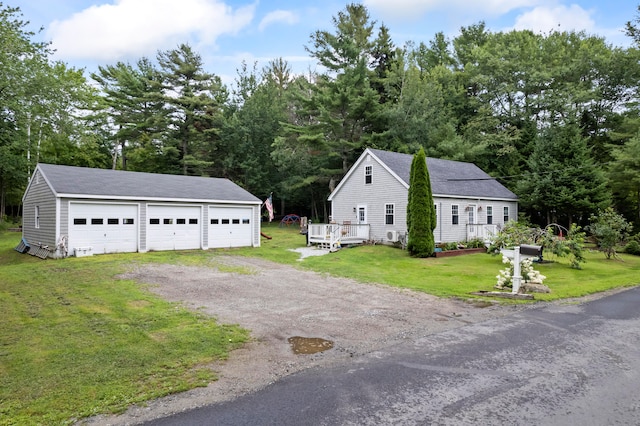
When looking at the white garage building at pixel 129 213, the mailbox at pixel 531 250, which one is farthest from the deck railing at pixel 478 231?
the mailbox at pixel 531 250

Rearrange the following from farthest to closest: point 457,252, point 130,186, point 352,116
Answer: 1. point 352,116
2. point 457,252
3. point 130,186

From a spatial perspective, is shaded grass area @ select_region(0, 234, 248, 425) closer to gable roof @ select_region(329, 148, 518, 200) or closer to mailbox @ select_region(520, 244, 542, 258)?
mailbox @ select_region(520, 244, 542, 258)

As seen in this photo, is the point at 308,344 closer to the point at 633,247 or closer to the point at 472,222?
the point at 472,222

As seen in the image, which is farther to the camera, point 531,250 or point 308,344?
point 531,250

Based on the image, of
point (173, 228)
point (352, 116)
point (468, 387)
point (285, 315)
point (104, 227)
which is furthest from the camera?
point (352, 116)

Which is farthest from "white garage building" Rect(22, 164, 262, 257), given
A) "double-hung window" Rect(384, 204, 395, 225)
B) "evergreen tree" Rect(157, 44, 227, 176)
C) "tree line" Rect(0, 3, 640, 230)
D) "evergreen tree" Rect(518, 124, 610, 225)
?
"evergreen tree" Rect(518, 124, 610, 225)

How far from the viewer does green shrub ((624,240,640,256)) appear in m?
22.5

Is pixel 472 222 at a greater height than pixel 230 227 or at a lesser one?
greater

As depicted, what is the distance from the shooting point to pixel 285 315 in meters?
7.57

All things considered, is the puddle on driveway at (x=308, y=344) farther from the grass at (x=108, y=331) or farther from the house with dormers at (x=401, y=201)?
the house with dormers at (x=401, y=201)

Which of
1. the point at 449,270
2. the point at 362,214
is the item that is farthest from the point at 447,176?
the point at 449,270

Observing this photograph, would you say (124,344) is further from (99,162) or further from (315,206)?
(99,162)

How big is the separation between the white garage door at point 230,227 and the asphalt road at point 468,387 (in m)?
15.8

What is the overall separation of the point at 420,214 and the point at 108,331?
14.6 meters
